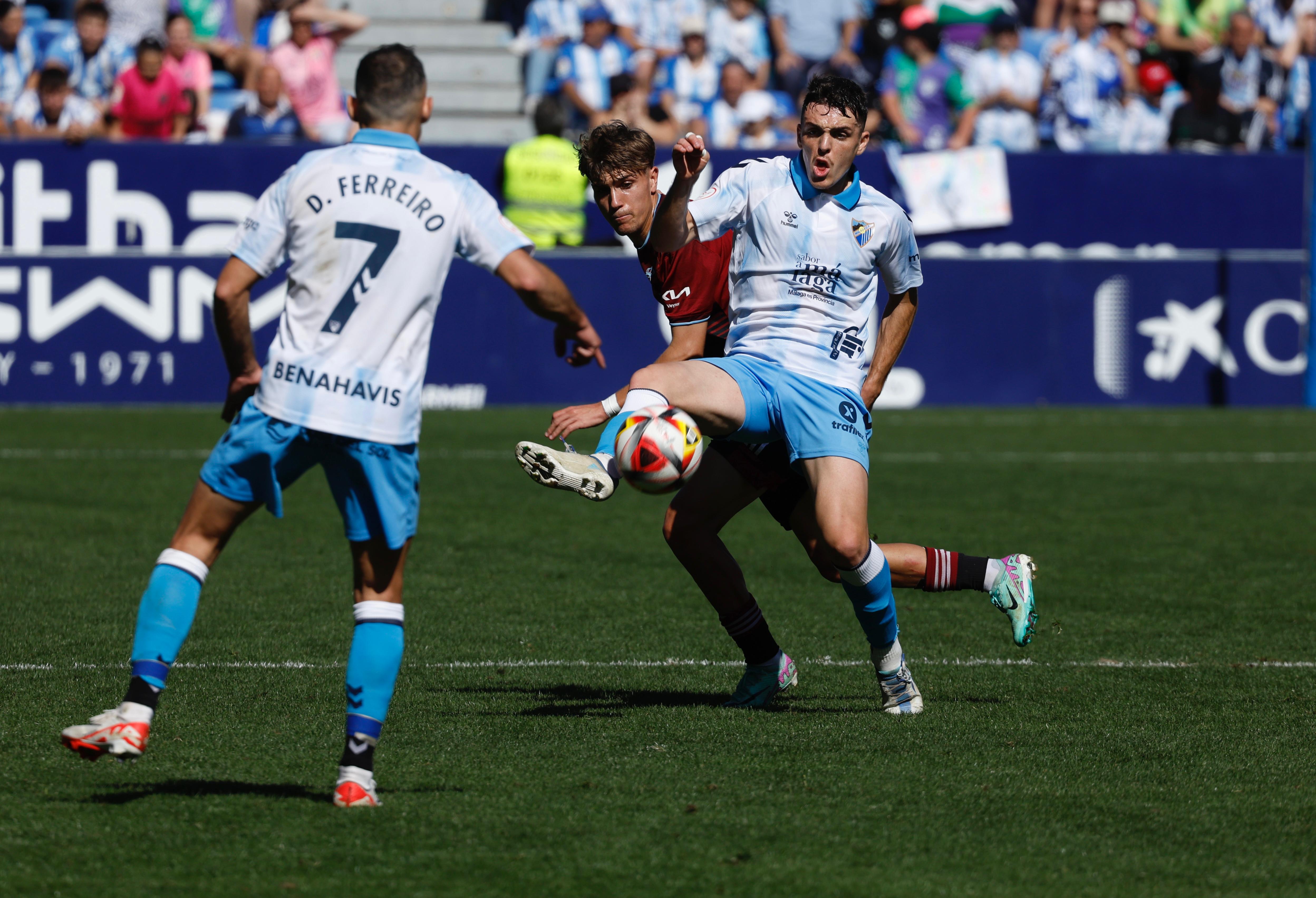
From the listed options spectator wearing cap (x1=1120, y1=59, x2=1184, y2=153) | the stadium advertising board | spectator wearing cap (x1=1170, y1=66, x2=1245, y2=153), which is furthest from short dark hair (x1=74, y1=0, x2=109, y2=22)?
spectator wearing cap (x1=1170, y1=66, x2=1245, y2=153)

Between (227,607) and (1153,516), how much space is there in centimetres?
597

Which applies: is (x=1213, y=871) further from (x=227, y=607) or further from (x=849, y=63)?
(x=849, y=63)

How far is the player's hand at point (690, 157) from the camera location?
520cm

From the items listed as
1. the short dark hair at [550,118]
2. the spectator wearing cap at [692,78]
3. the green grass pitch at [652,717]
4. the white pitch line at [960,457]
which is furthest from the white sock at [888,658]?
the spectator wearing cap at [692,78]

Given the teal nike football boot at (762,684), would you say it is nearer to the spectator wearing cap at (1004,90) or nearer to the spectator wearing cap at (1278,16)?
the spectator wearing cap at (1004,90)

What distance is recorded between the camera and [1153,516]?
10859 millimetres

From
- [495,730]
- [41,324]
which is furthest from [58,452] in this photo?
[495,730]

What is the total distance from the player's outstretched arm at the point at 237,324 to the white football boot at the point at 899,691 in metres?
2.39

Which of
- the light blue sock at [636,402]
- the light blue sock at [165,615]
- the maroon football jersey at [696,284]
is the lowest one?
the light blue sock at [165,615]

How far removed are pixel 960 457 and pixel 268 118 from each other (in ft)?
27.1

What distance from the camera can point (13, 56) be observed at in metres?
17.8

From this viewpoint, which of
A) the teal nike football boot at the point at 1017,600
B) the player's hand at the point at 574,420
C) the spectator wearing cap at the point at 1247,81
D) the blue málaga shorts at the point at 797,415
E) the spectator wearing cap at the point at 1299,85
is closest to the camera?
the player's hand at the point at 574,420

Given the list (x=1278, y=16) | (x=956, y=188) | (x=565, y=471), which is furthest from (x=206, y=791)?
(x=1278, y=16)

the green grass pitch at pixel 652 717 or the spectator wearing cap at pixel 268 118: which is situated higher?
the spectator wearing cap at pixel 268 118
